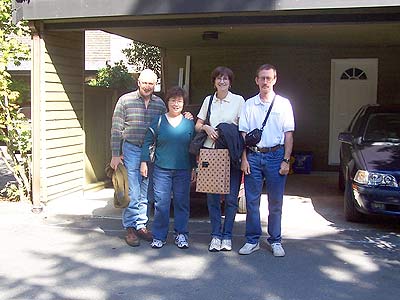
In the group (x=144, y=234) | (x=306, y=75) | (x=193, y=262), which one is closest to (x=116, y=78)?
(x=306, y=75)

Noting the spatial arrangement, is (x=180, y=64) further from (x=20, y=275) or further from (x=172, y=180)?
(x=20, y=275)

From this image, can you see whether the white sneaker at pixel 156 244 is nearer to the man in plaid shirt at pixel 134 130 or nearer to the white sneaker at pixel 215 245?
the man in plaid shirt at pixel 134 130

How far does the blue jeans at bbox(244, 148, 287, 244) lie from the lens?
5805 millimetres

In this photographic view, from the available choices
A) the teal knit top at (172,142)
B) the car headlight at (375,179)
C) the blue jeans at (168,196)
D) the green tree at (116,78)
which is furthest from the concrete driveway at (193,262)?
the green tree at (116,78)

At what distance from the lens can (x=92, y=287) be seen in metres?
5.09

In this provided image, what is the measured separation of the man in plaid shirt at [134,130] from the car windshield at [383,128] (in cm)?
312

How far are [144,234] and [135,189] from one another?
0.56 metres

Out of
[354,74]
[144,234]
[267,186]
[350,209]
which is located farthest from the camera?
[354,74]

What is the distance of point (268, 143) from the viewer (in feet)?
18.9

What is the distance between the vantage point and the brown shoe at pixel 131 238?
630 centimetres

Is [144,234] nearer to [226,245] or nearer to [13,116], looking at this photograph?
[226,245]

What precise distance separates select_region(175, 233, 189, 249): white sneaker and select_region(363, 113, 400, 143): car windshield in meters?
3.02

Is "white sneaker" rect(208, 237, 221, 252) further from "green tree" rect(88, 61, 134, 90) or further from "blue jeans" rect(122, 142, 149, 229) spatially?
"green tree" rect(88, 61, 134, 90)

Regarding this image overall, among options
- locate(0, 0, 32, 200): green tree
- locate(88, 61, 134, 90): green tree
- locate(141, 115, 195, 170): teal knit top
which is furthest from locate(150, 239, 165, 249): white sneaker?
locate(88, 61, 134, 90): green tree
